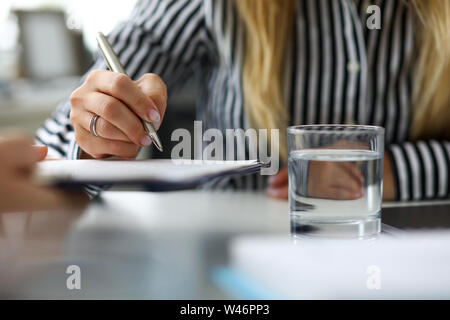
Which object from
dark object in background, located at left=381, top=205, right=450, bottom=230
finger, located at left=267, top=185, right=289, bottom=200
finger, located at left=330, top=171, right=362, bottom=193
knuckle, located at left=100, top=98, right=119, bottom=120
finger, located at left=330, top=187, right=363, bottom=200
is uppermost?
knuckle, located at left=100, top=98, right=119, bottom=120

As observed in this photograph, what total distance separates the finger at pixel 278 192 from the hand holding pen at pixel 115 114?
128 mm

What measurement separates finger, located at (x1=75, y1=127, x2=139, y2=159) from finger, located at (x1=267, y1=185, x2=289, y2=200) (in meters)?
0.13

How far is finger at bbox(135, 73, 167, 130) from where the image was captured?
300 mm

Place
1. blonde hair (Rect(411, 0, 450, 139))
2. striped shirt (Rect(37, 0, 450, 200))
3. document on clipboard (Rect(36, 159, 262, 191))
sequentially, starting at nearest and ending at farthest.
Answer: document on clipboard (Rect(36, 159, 262, 191)) → blonde hair (Rect(411, 0, 450, 139)) → striped shirt (Rect(37, 0, 450, 200))

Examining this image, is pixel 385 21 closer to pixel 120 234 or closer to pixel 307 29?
pixel 307 29

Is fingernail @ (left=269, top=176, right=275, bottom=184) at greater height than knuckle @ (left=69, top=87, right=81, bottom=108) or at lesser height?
lesser

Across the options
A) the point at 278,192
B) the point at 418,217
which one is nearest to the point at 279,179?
the point at 278,192

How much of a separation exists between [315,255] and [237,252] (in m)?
0.04

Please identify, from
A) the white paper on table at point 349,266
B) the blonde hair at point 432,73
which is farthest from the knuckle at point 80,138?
the blonde hair at point 432,73

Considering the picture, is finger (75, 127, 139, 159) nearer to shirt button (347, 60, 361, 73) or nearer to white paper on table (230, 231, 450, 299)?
white paper on table (230, 231, 450, 299)

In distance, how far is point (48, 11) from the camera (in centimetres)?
57

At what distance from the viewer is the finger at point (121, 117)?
11.7 inches

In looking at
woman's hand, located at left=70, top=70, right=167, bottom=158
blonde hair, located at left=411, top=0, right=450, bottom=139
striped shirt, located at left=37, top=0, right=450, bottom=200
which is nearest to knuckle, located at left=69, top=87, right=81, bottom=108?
woman's hand, located at left=70, top=70, right=167, bottom=158

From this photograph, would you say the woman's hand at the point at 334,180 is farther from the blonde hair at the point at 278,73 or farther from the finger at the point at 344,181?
the blonde hair at the point at 278,73
